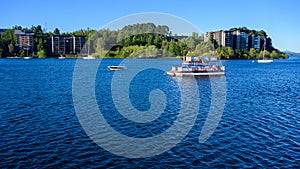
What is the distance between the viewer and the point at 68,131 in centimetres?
1945

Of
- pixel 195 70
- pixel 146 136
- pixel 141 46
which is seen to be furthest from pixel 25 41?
pixel 146 136

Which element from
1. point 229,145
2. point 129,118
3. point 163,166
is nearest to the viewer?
point 163,166

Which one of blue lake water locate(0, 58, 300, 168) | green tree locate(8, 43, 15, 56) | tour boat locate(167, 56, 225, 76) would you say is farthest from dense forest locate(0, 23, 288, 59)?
blue lake water locate(0, 58, 300, 168)

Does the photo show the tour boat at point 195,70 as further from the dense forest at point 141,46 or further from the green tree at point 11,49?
the green tree at point 11,49

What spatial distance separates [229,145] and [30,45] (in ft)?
670

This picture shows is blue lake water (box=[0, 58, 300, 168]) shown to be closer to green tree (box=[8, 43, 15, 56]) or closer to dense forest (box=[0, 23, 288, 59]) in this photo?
dense forest (box=[0, 23, 288, 59])

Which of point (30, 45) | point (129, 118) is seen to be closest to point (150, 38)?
point (30, 45)

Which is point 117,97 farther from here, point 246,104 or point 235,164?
point 235,164

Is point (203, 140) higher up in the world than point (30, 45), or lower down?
lower down

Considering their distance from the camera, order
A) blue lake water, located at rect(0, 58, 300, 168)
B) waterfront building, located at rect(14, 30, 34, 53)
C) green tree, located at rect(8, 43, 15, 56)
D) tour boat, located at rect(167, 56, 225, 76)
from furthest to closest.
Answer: waterfront building, located at rect(14, 30, 34, 53), green tree, located at rect(8, 43, 15, 56), tour boat, located at rect(167, 56, 225, 76), blue lake water, located at rect(0, 58, 300, 168)

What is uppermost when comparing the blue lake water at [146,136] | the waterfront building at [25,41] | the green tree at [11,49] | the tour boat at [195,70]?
the waterfront building at [25,41]

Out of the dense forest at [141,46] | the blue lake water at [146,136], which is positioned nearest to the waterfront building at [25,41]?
the dense forest at [141,46]

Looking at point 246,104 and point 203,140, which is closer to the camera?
point 203,140

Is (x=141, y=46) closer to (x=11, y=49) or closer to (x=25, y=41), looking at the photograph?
(x=11, y=49)
